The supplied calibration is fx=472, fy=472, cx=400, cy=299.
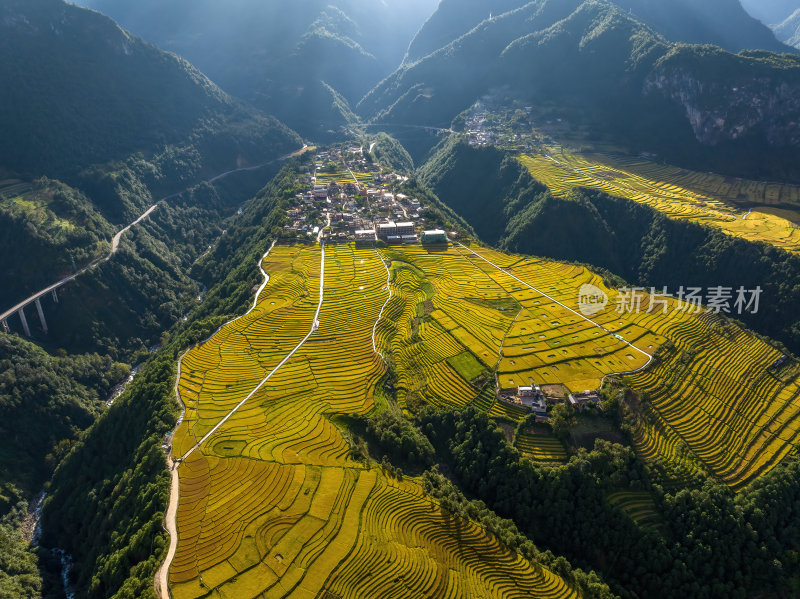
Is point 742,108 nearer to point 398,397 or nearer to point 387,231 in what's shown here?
point 387,231

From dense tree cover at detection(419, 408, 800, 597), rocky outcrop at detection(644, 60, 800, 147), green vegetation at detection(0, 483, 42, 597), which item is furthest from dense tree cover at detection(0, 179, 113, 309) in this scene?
rocky outcrop at detection(644, 60, 800, 147)

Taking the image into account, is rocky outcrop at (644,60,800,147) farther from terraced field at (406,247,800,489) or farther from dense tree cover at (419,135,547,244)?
terraced field at (406,247,800,489)

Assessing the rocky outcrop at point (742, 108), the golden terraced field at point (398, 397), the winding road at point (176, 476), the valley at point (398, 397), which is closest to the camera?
the winding road at point (176, 476)

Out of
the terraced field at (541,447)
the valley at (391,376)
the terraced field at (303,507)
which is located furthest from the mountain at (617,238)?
the terraced field at (303,507)

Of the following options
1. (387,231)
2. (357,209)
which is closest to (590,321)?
(387,231)

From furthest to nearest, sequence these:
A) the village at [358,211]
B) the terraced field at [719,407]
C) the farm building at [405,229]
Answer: the farm building at [405,229] → the village at [358,211] → the terraced field at [719,407]

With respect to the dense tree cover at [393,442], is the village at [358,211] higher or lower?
higher

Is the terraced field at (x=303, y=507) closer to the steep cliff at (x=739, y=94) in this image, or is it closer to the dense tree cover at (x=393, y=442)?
the dense tree cover at (x=393, y=442)
